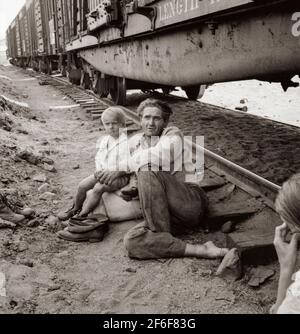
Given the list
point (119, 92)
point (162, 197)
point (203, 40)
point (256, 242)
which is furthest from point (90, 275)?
point (119, 92)

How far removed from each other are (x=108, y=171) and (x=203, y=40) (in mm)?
1556

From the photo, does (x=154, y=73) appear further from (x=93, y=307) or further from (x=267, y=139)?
(x=93, y=307)

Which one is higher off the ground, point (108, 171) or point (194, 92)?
point (194, 92)

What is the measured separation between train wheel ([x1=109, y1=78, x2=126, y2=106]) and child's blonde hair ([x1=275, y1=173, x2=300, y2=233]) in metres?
6.72

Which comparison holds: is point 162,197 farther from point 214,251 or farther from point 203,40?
point 203,40

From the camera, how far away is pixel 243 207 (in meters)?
3.21

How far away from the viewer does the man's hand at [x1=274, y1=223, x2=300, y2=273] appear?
73.1 inches

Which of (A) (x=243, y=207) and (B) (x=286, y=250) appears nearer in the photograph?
(B) (x=286, y=250)

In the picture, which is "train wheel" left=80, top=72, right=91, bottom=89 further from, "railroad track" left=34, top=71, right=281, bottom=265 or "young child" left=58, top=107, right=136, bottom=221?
"young child" left=58, top=107, right=136, bottom=221

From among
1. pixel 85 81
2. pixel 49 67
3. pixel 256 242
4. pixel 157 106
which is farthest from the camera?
pixel 49 67

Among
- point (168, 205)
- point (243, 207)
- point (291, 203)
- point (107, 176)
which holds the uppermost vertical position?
point (291, 203)

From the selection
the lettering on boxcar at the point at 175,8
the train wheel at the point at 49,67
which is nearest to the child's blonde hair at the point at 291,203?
the lettering on boxcar at the point at 175,8
